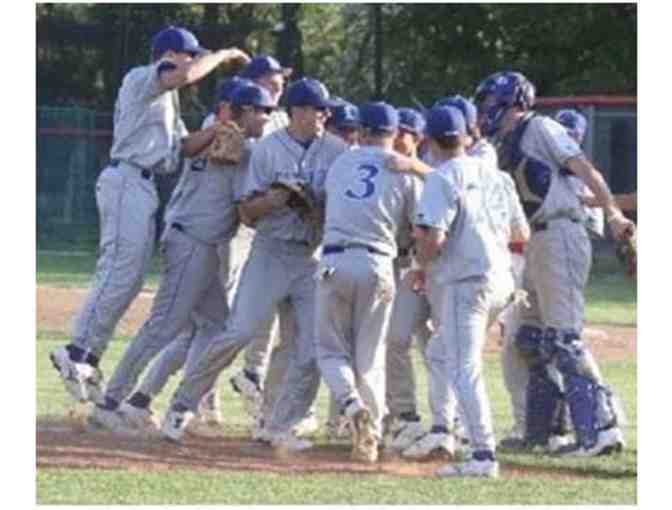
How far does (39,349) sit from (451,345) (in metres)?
7.45

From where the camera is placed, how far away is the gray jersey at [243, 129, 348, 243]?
10.5 metres

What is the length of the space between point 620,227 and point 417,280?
1.13 meters

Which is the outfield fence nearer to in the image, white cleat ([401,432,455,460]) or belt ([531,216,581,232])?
belt ([531,216,581,232])

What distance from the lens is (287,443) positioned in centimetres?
1048

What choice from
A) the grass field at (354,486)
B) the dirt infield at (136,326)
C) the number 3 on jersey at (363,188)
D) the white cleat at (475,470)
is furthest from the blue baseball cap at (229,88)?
the dirt infield at (136,326)

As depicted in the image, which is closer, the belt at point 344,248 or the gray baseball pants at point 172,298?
the belt at point 344,248

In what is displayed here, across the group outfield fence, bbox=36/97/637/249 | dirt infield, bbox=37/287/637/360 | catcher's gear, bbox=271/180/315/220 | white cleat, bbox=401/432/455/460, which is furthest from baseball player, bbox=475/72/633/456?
outfield fence, bbox=36/97/637/249

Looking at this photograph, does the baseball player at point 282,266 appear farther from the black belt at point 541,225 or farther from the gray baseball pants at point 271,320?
the black belt at point 541,225

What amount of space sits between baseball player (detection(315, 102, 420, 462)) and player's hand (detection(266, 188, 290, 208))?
0.87ft

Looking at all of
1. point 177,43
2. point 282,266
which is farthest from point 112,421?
point 177,43

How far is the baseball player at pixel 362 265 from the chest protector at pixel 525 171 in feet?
2.95

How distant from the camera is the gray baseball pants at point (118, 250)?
1109 cm

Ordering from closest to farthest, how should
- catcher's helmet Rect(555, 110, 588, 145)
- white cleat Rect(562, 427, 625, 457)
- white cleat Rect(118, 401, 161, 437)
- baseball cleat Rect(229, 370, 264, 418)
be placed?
1. white cleat Rect(562, 427, 625, 457)
2. white cleat Rect(118, 401, 161, 437)
3. baseball cleat Rect(229, 370, 264, 418)
4. catcher's helmet Rect(555, 110, 588, 145)

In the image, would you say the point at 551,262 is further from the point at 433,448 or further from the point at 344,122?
the point at 344,122
